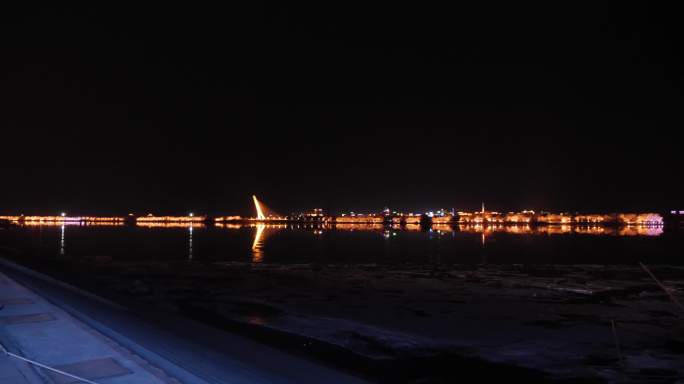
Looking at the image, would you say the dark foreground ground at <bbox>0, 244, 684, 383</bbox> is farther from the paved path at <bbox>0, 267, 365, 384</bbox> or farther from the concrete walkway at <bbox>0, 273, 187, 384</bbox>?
the concrete walkway at <bbox>0, 273, 187, 384</bbox>

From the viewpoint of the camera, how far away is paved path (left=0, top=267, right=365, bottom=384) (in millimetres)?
8484

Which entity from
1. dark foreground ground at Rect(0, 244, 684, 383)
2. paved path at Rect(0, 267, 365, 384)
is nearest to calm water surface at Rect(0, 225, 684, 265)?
dark foreground ground at Rect(0, 244, 684, 383)

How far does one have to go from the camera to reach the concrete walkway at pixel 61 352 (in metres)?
7.76

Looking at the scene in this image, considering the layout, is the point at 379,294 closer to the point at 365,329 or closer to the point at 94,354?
the point at 365,329

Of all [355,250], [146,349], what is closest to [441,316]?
[146,349]

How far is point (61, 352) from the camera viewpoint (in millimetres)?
9008

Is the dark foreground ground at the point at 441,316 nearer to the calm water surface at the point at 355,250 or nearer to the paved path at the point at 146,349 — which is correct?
the paved path at the point at 146,349

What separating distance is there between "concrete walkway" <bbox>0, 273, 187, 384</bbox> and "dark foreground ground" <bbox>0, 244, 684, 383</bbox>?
456cm

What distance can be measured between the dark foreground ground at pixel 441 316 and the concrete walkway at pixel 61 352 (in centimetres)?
456

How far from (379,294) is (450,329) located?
7212 mm

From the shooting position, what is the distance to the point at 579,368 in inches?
456

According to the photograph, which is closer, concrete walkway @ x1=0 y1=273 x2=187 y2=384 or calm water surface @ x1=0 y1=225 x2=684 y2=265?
concrete walkway @ x1=0 y1=273 x2=187 y2=384

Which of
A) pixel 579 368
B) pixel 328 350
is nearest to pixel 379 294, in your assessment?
pixel 328 350

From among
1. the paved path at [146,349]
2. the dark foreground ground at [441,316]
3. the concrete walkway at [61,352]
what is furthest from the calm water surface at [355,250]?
the concrete walkway at [61,352]
